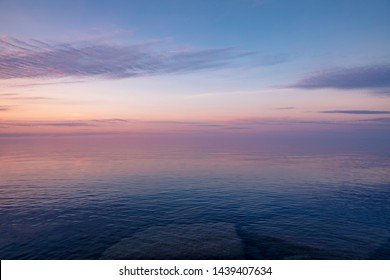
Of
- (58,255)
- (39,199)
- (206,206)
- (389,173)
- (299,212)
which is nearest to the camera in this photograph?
(58,255)

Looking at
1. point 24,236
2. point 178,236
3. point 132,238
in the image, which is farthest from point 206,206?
point 24,236

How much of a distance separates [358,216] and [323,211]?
19.7ft

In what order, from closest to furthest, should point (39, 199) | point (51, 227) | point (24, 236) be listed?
1. point (24, 236)
2. point (51, 227)
3. point (39, 199)

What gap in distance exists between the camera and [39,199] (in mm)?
60688

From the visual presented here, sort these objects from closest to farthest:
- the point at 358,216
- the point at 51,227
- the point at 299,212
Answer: the point at 51,227 → the point at 358,216 → the point at 299,212

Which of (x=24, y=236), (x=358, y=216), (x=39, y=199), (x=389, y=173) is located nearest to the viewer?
(x=24, y=236)

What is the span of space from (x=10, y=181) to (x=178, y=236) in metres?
67.7

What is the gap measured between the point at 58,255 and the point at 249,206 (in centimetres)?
3648

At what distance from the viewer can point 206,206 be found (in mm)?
55781

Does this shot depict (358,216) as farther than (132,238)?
Yes

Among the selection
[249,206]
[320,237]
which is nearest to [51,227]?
[249,206]

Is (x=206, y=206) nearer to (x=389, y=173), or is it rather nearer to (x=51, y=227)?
(x=51, y=227)

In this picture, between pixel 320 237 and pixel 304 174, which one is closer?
pixel 320 237

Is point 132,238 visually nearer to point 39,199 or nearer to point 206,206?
point 206,206
